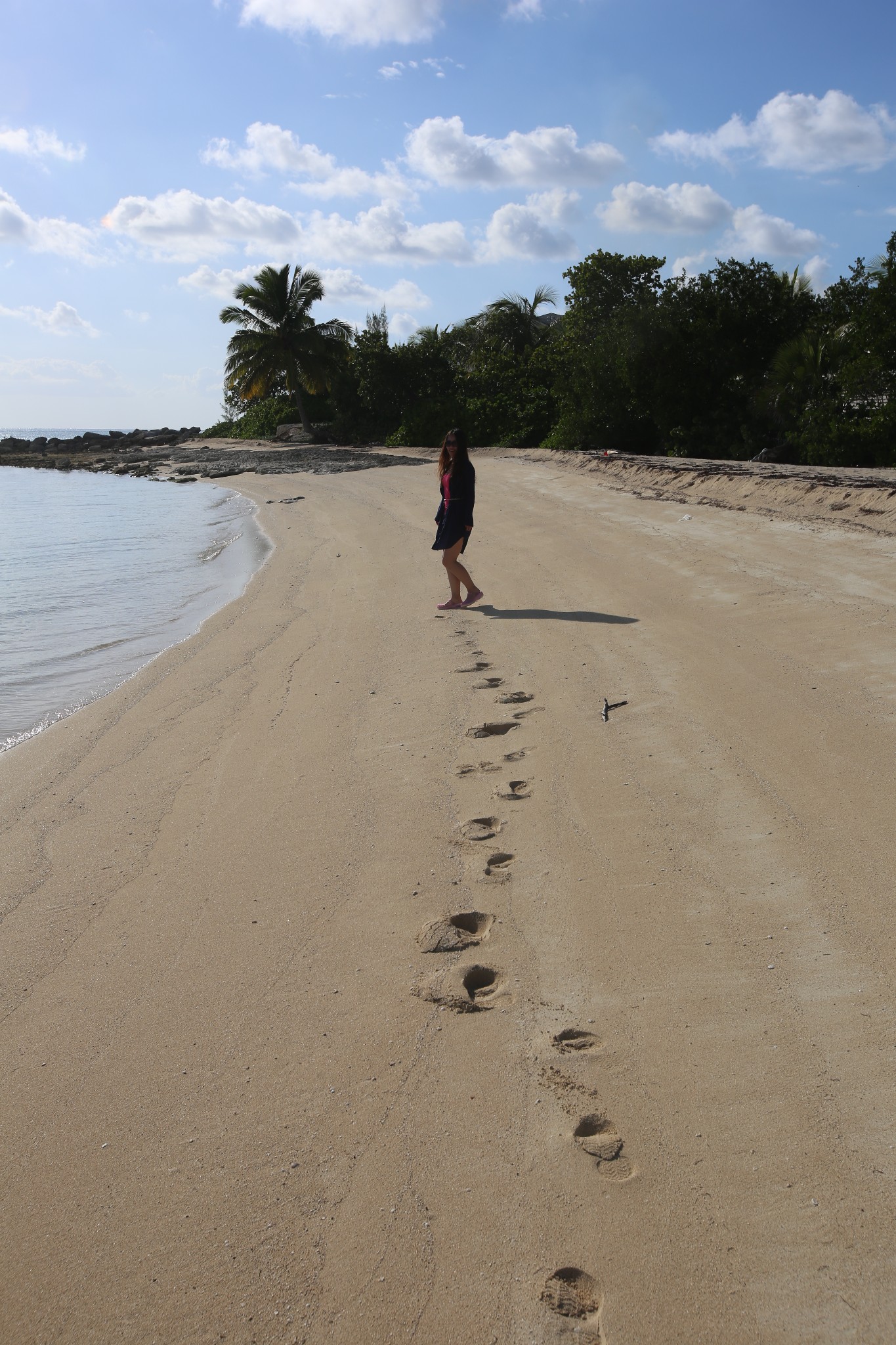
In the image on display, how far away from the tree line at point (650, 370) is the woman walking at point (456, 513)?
795 centimetres

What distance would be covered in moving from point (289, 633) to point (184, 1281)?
18.1ft

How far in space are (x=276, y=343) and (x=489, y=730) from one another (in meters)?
31.8

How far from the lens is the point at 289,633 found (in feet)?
23.0

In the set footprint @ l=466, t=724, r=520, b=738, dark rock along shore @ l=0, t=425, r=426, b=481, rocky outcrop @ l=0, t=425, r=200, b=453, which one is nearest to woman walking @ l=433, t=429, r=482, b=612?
footprint @ l=466, t=724, r=520, b=738

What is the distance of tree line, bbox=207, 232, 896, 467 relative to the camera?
13273 mm

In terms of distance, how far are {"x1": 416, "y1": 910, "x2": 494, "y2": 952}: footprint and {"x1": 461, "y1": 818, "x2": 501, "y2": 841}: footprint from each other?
1.69 feet

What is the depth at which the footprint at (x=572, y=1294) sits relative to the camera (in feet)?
5.39

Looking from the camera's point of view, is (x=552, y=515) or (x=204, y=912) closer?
(x=204, y=912)

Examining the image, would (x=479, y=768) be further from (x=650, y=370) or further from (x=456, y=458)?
(x=650, y=370)

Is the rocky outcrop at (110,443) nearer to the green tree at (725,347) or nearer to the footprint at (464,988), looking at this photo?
the green tree at (725,347)

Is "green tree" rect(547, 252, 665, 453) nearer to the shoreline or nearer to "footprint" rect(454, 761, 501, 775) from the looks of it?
the shoreline

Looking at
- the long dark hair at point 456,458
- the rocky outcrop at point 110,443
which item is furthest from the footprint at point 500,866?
the rocky outcrop at point 110,443

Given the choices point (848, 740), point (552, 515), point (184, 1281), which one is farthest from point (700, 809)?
point (552, 515)

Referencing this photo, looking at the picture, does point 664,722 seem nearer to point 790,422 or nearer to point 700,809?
point 700,809
